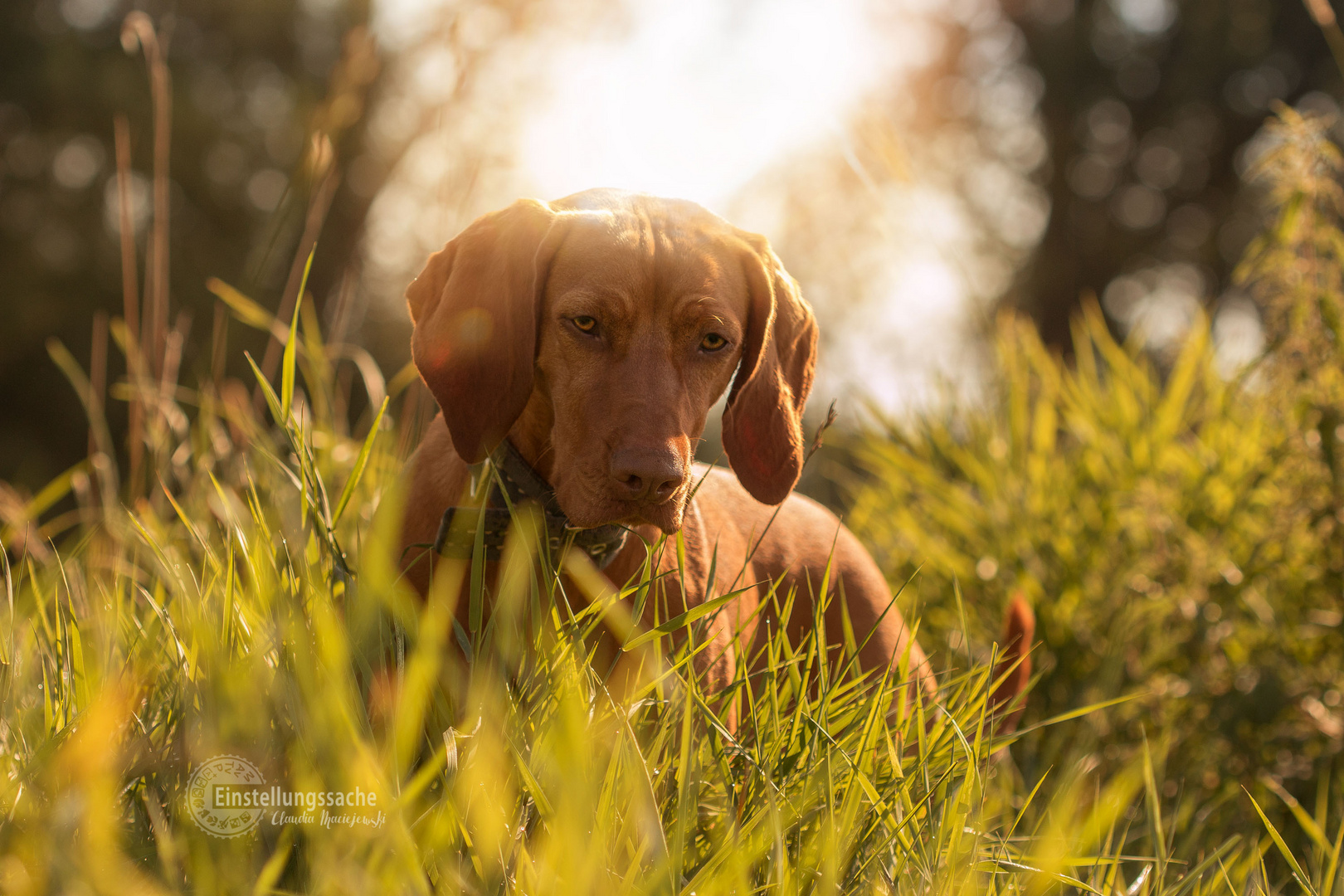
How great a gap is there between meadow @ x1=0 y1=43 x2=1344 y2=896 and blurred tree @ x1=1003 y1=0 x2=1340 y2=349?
12732mm

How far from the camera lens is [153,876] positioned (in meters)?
1.18

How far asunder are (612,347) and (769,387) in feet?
1.31

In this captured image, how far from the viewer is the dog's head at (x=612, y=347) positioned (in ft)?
6.11

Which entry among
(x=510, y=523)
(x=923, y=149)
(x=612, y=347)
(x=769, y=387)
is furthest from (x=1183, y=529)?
(x=923, y=149)

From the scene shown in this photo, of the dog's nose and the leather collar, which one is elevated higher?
the dog's nose

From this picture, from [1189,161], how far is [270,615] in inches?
706

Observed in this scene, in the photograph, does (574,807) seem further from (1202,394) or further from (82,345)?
(82,345)

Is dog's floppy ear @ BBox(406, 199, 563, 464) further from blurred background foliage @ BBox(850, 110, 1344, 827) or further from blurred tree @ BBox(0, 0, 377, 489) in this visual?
blurred tree @ BBox(0, 0, 377, 489)

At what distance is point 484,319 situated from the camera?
1997 mm

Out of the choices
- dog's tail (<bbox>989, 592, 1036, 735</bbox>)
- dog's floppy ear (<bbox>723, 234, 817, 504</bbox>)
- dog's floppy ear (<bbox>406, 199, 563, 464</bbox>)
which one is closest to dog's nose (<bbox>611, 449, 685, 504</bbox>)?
dog's floppy ear (<bbox>406, 199, 563, 464</bbox>)

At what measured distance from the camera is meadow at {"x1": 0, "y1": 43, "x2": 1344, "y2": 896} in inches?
46.3

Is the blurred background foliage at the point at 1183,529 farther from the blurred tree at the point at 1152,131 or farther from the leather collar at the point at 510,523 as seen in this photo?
the blurred tree at the point at 1152,131

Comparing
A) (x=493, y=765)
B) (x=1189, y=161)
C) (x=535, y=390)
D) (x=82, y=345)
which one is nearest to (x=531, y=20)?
(x=535, y=390)

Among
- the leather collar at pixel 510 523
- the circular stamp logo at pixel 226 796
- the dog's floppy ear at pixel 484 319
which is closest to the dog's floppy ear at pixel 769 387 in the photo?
the leather collar at pixel 510 523
